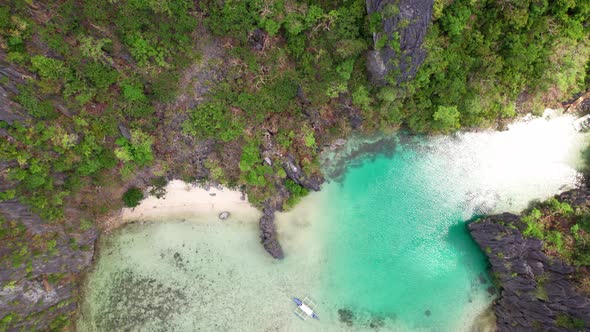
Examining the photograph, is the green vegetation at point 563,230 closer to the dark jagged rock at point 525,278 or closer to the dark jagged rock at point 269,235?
the dark jagged rock at point 525,278

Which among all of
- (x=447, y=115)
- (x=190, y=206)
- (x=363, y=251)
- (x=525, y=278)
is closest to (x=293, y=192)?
(x=363, y=251)

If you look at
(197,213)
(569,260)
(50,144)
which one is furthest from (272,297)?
(569,260)

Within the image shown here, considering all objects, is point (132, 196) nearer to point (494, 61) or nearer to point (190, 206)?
point (190, 206)

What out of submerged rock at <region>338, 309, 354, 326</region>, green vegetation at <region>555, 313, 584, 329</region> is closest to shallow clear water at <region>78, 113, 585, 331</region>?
submerged rock at <region>338, 309, 354, 326</region>

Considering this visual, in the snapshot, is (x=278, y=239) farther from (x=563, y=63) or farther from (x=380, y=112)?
(x=563, y=63)

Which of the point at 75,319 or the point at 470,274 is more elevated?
the point at 470,274

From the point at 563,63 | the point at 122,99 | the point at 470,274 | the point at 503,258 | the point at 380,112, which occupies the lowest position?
the point at 122,99

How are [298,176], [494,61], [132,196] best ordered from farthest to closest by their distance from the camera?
[298,176], [132,196], [494,61]
